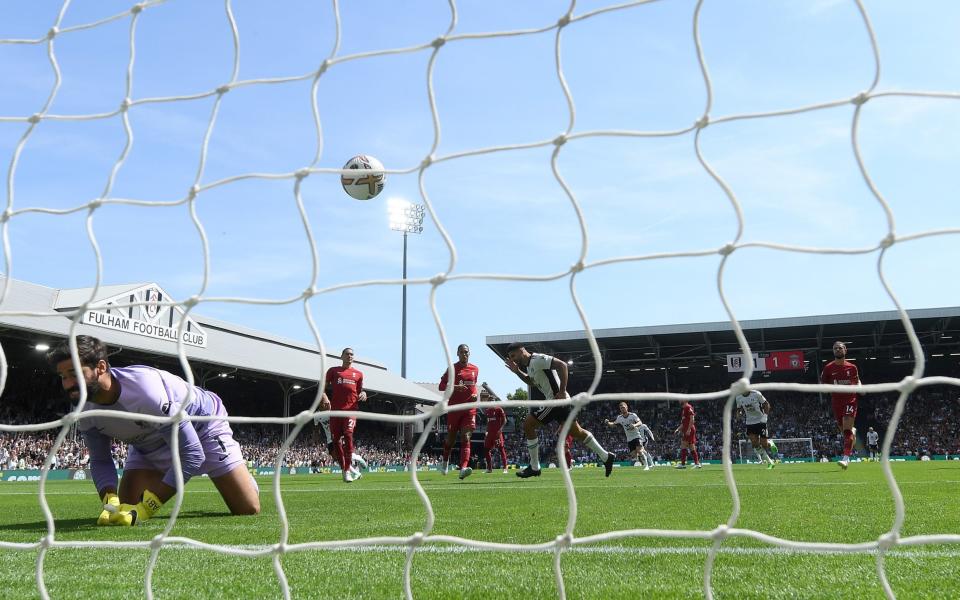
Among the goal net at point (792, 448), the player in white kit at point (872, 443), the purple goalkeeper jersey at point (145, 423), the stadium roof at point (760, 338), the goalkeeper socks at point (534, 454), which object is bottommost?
the goal net at point (792, 448)

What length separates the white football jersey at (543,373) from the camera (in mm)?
8609

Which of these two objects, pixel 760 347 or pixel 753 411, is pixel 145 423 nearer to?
pixel 753 411

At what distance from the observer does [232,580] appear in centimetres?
261

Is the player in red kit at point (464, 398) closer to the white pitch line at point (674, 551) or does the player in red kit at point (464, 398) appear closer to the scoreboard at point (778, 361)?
the white pitch line at point (674, 551)

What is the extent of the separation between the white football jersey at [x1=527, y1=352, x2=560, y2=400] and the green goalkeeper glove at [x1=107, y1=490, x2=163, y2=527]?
4.62 m

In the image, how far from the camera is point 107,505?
441cm

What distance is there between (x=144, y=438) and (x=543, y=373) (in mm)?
→ 4880

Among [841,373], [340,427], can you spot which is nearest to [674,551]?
[841,373]

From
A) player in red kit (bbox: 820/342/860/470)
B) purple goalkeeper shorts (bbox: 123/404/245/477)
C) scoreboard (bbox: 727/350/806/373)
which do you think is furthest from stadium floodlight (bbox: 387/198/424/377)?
purple goalkeeper shorts (bbox: 123/404/245/477)

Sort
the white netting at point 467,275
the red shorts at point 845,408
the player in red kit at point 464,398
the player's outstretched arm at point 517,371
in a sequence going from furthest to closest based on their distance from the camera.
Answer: the player in red kit at point 464,398, the red shorts at point 845,408, the player's outstretched arm at point 517,371, the white netting at point 467,275

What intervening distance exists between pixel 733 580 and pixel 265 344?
36.2 m

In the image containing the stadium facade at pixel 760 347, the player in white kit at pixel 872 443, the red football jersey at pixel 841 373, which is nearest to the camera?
the red football jersey at pixel 841 373

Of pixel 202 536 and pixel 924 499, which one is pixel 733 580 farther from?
pixel 924 499

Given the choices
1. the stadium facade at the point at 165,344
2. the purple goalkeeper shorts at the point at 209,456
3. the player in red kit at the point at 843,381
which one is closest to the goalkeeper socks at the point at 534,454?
the player in red kit at the point at 843,381
